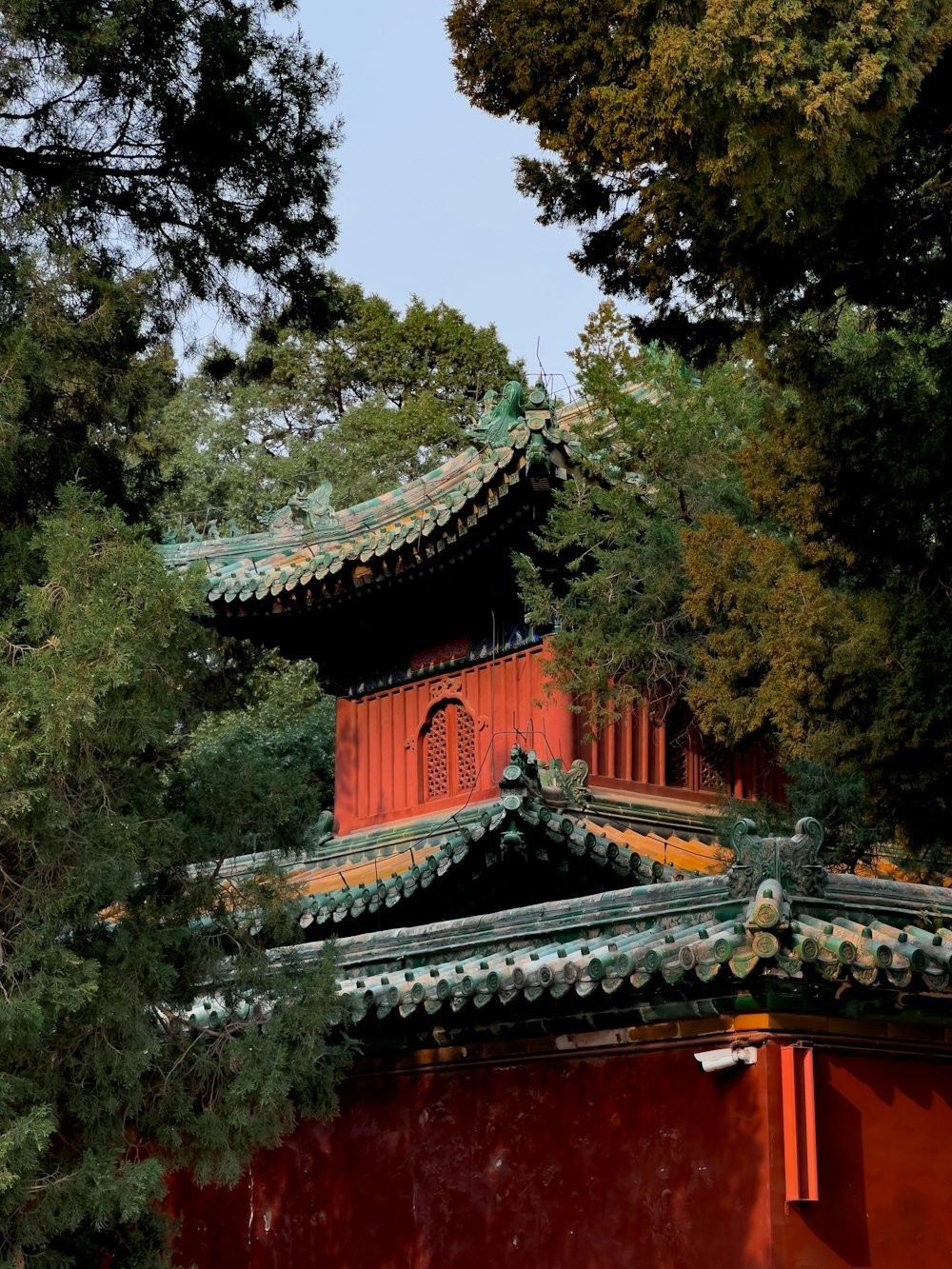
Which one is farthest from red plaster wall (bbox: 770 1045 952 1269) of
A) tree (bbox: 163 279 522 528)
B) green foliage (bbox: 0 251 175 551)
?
tree (bbox: 163 279 522 528)

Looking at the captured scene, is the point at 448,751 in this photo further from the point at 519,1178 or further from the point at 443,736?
the point at 519,1178

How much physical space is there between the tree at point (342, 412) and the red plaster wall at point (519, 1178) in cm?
1416

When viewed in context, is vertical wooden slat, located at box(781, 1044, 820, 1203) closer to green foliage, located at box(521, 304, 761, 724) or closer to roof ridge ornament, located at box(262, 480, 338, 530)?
green foliage, located at box(521, 304, 761, 724)

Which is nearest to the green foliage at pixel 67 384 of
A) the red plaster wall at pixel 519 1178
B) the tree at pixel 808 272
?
the tree at pixel 808 272

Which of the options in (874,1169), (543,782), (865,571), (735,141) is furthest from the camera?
(543,782)

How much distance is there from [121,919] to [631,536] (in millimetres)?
6454

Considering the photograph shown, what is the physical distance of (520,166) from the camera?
8.09 meters

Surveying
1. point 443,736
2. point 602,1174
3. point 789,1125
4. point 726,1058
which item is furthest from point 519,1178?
point 443,736

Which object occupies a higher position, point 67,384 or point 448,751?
point 448,751

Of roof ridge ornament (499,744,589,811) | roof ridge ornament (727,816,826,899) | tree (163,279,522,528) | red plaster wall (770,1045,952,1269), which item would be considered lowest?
red plaster wall (770,1045,952,1269)

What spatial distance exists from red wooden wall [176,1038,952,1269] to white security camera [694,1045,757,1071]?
2.2 inches

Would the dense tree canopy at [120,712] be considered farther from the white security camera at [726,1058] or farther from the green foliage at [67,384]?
the white security camera at [726,1058]

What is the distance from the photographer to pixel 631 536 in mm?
12898

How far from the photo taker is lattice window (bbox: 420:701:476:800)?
13815 mm
